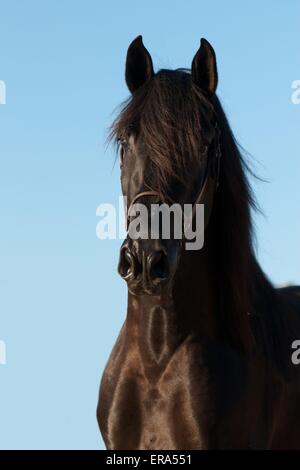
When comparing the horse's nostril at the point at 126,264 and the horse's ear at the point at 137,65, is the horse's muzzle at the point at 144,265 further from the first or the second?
the horse's ear at the point at 137,65

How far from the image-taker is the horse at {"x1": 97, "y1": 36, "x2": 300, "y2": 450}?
600 cm

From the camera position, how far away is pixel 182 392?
6.10 metres

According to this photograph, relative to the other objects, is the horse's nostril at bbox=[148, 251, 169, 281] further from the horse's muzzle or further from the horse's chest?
the horse's chest

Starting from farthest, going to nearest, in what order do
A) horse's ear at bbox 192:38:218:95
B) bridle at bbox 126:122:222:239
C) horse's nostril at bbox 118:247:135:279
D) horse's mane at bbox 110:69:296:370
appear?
horse's ear at bbox 192:38:218:95
bridle at bbox 126:122:222:239
horse's mane at bbox 110:69:296:370
horse's nostril at bbox 118:247:135:279

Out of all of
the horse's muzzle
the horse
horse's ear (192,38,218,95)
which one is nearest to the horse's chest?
the horse

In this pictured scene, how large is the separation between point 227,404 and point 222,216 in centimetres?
119

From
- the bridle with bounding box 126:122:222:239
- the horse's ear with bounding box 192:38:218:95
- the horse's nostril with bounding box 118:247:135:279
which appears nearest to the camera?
the horse's nostril with bounding box 118:247:135:279

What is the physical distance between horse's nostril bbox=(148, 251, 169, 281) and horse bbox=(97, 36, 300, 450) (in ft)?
0.58

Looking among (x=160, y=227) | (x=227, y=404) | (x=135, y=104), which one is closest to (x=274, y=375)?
(x=227, y=404)

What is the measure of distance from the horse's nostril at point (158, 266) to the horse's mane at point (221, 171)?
1.57 feet

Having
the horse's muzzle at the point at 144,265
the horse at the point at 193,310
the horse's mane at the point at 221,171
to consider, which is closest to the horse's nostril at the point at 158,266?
the horse's muzzle at the point at 144,265

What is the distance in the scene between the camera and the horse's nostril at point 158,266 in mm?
5422
